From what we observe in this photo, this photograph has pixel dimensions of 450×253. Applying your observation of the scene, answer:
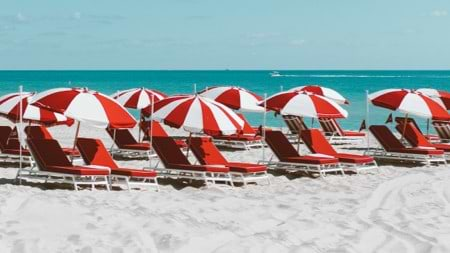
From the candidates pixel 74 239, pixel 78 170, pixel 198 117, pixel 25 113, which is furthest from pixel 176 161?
pixel 74 239

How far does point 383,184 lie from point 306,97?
213 centimetres

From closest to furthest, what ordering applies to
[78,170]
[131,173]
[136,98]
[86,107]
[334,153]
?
[78,170]
[86,107]
[131,173]
[334,153]
[136,98]

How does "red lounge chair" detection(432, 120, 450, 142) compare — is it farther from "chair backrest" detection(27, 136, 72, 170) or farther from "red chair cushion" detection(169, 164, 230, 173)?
"chair backrest" detection(27, 136, 72, 170)

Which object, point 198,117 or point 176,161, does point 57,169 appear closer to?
point 176,161

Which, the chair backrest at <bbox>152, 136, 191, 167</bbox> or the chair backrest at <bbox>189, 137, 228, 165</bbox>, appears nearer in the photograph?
the chair backrest at <bbox>152, 136, 191, 167</bbox>

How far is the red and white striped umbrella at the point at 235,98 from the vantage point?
1595cm

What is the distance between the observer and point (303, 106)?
12.4 metres

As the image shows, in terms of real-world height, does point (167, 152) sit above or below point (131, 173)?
above

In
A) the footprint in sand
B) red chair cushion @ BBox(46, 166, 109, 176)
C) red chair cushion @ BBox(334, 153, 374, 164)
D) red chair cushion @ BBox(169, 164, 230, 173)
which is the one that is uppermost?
red chair cushion @ BBox(46, 166, 109, 176)

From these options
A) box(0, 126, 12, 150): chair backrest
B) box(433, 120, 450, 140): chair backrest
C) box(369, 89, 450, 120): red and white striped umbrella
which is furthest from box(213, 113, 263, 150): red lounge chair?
box(0, 126, 12, 150): chair backrest

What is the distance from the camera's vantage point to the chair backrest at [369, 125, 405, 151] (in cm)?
1458

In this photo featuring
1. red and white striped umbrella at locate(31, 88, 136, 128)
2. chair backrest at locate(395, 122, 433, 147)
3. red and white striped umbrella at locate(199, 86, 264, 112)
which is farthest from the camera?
red and white striped umbrella at locate(199, 86, 264, 112)

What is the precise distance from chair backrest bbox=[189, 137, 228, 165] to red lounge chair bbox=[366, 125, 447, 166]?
437 centimetres

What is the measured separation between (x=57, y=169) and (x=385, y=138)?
7336 mm
